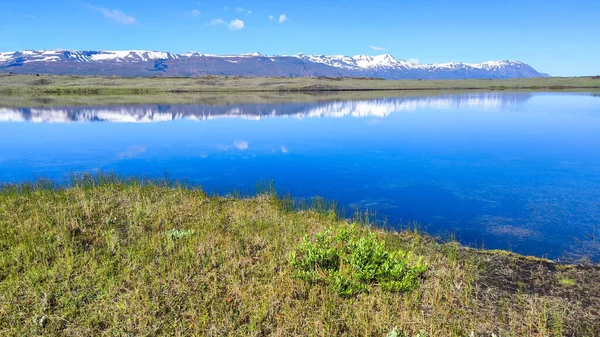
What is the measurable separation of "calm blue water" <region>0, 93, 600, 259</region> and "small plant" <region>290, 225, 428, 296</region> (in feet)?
16.8

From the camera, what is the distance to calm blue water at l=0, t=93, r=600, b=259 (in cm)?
1319

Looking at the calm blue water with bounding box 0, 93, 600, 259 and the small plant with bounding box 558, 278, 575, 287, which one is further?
the calm blue water with bounding box 0, 93, 600, 259

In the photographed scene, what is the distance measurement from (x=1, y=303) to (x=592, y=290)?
39.8 ft

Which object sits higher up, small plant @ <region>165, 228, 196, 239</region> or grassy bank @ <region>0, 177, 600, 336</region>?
small plant @ <region>165, 228, 196, 239</region>

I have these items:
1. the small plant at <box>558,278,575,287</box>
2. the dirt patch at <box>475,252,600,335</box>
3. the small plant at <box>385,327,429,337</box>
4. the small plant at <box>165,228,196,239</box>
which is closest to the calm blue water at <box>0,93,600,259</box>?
the dirt patch at <box>475,252,600,335</box>

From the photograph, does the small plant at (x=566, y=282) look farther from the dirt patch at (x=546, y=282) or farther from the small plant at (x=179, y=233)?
the small plant at (x=179, y=233)

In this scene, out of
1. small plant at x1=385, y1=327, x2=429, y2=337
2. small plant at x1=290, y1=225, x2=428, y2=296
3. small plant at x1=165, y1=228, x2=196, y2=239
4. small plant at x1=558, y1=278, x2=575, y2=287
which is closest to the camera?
small plant at x1=385, y1=327, x2=429, y2=337

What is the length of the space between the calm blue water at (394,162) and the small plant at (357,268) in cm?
512

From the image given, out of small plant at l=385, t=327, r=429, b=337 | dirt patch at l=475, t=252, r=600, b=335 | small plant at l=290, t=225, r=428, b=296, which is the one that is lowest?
dirt patch at l=475, t=252, r=600, b=335

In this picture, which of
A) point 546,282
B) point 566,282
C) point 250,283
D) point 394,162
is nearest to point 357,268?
point 250,283

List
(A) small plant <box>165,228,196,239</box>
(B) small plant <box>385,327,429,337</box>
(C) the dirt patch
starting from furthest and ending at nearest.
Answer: (A) small plant <box>165,228,196,239</box>
(C) the dirt patch
(B) small plant <box>385,327,429,337</box>

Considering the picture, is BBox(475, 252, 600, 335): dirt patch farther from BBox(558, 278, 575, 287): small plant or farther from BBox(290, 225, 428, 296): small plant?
BBox(290, 225, 428, 296): small plant

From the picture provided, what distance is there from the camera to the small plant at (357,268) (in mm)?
7305

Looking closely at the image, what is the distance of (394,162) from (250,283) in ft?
57.6
